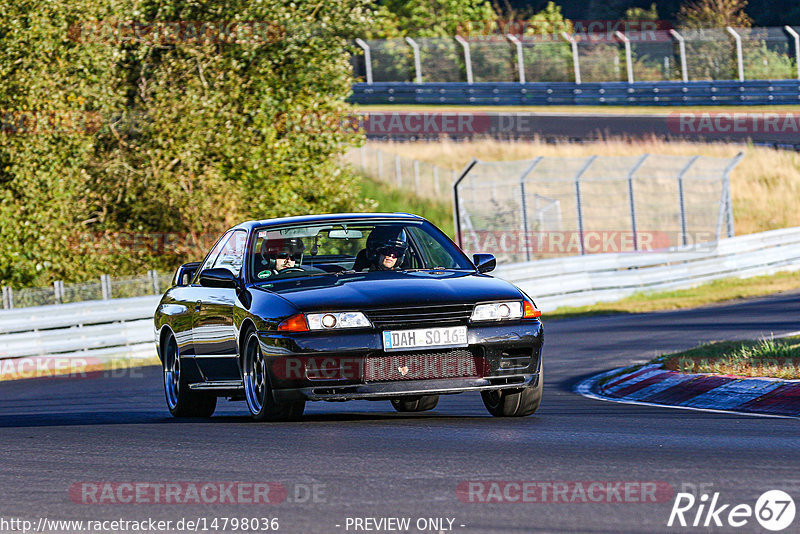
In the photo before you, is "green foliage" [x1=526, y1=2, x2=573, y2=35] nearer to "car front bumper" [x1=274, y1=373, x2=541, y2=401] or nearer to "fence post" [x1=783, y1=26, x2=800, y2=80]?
"fence post" [x1=783, y1=26, x2=800, y2=80]

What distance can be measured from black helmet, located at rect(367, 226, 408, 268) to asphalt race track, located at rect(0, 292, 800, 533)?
1.18 meters

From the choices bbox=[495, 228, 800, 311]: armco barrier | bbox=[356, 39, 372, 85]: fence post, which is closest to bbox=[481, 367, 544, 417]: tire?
bbox=[495, 228, 800, 311]: armco barrier

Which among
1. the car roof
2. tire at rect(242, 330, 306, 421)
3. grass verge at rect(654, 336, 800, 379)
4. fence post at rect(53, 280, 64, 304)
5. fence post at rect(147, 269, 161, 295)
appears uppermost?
the car roof

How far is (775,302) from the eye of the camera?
2334 cm

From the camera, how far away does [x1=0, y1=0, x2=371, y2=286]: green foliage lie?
84.1ft

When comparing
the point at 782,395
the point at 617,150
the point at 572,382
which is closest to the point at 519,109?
the point at 617,150

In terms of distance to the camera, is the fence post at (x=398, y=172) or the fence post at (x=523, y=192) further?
the fence post at (x=398, y=172)

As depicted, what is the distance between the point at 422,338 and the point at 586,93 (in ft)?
142

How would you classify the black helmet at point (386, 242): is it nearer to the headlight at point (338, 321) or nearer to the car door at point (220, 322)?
the car door at point (220, 322)

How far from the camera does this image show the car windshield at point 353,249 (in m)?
10.3

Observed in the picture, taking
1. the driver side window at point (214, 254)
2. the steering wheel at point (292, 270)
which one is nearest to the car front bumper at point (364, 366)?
the steering wheel at point (292, 270)

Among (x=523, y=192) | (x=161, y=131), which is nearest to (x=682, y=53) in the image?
(x=523, y=192)

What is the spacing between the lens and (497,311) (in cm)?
923

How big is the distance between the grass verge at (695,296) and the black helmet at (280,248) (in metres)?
14.7
